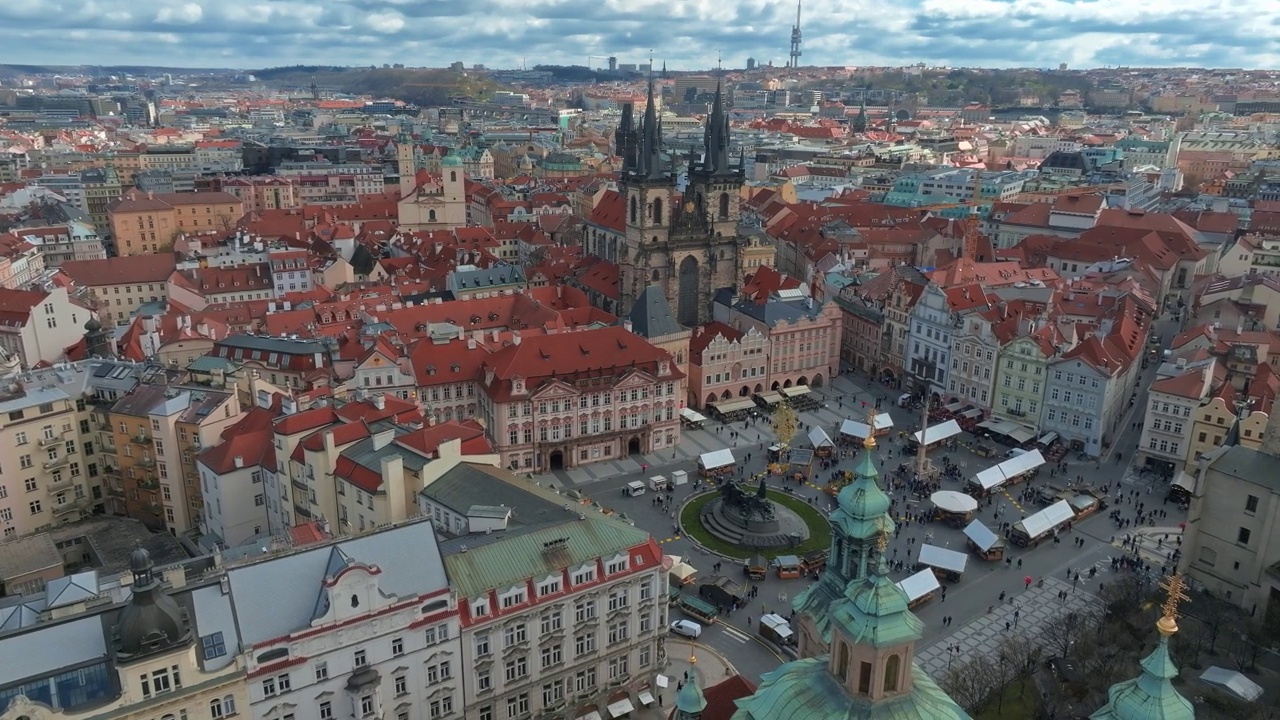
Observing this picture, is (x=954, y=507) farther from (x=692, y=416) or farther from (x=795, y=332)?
(x=795, y=332)

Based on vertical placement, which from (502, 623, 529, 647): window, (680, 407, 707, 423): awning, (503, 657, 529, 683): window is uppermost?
(502, 623, 529, 647): window

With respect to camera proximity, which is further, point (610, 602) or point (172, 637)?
point (610, 602)

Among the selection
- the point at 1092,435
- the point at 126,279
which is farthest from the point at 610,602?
the point at 126,279

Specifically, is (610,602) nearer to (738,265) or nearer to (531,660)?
(531,660)

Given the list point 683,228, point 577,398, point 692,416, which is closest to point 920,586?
point 577,398

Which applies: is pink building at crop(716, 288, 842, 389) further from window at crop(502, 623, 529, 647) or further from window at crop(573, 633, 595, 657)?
window at crop(502, 623, 529, 647)

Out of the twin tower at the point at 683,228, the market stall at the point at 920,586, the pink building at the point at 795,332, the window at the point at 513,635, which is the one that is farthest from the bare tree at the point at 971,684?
the twin tower at the point at 683,228

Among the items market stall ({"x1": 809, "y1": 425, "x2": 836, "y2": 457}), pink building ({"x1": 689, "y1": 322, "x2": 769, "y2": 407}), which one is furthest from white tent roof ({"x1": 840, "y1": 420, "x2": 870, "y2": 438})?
pink building ({"x1": 689, "y1": 322, "x2": 769, "y2": 407})
